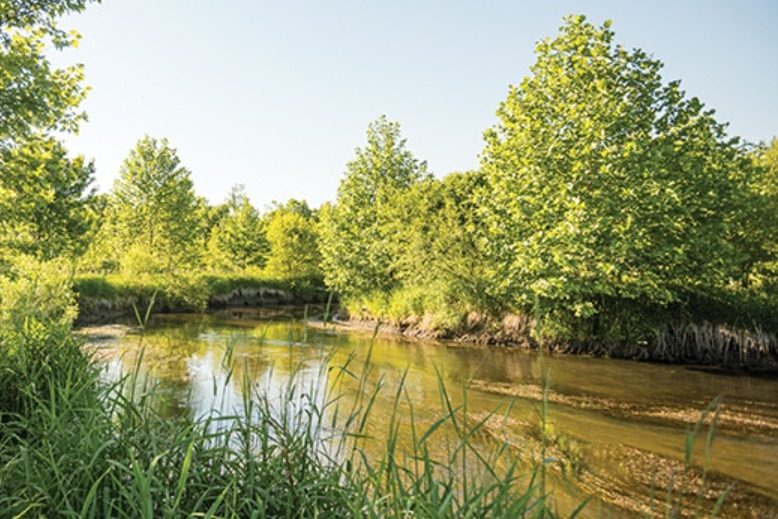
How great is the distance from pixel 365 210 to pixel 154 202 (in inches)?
567

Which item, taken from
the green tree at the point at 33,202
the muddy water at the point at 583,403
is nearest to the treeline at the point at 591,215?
the green tree at the point at 33,202

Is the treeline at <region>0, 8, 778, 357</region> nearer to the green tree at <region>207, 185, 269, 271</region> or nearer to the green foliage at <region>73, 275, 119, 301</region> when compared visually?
the green foliage at <region>73, 275, 119, 301</region>

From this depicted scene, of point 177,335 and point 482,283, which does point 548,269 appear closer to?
point 482,283

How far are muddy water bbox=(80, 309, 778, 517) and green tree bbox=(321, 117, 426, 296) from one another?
374 inches

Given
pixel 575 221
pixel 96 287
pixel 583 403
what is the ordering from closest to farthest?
pixel 583 403
pixel 575 221
pixel 96 287

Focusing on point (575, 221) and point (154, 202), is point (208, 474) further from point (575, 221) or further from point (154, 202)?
point (154, 202)

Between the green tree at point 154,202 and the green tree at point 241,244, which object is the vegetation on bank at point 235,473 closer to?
the green tree at point 154,202

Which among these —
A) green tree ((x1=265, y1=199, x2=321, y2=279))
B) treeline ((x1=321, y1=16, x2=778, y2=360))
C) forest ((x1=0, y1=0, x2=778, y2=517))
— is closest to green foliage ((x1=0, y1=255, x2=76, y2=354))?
forest ((x1=0, y1=0, x2=778, y2=517))

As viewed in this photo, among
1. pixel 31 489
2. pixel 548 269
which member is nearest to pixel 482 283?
pixel 548 269

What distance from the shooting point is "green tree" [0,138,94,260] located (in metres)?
10.0

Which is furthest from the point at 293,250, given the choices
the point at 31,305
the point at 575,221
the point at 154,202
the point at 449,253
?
the point at 31,305

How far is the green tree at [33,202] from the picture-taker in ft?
32.9

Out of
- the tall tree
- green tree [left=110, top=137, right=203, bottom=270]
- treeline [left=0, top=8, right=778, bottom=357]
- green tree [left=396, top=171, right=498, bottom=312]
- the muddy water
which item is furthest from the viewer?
green tree [left=110, top=137, right=203, bottom=270]

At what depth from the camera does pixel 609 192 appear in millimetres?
12898
